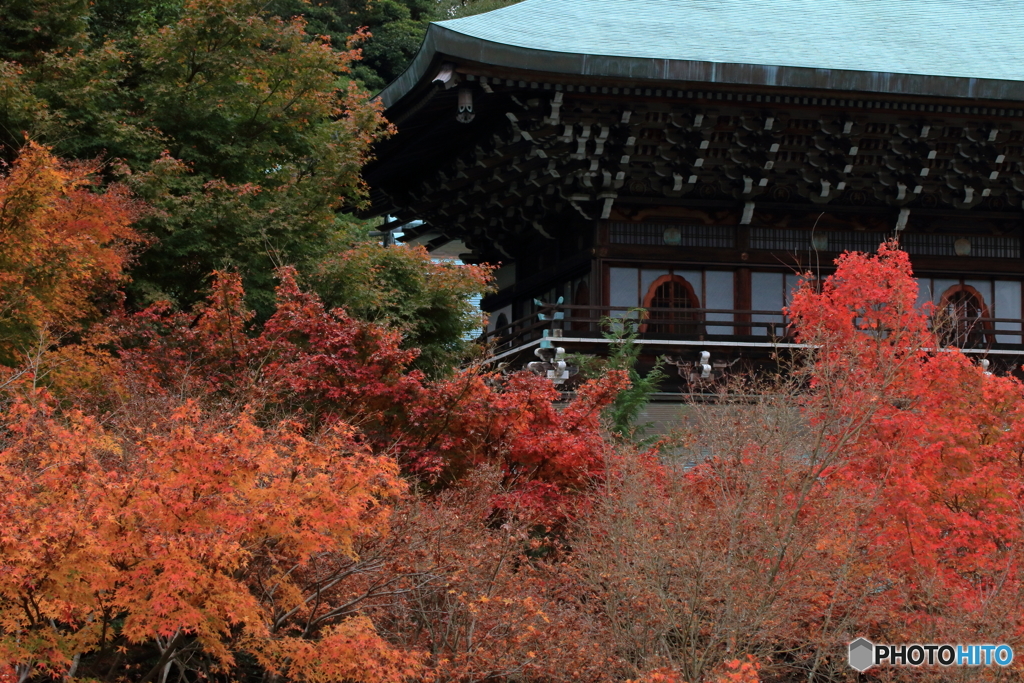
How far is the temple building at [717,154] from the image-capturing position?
20500 mm

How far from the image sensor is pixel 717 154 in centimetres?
2195

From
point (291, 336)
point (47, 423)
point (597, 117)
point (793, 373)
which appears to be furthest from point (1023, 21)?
point (47, 423)

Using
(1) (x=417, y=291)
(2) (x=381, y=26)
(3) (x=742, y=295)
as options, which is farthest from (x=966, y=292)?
(2) (x=381, y=26)

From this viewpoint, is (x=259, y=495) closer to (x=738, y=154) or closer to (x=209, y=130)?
(x=209, y=130)

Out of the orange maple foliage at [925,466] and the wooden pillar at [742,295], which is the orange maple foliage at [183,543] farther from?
the wooden pillar at [742,295]

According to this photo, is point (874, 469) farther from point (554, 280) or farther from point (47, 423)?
point (554, 280)

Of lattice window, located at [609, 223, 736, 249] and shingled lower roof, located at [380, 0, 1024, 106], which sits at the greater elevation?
shingled lower roof, located at [380, 0, 1024, 106]

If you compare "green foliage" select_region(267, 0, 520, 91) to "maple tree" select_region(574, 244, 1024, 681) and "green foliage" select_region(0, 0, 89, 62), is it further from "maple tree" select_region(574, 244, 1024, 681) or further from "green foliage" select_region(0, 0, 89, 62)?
"maple tree" select_region(574, 244, 1024, 681)

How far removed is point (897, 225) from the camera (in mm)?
23094

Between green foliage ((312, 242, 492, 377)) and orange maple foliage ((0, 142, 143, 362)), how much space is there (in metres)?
2.95

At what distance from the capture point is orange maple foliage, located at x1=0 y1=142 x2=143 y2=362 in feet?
47.5

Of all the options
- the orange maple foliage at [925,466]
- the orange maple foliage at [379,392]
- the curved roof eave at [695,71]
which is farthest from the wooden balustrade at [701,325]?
the orange maple foliage at [379,392]

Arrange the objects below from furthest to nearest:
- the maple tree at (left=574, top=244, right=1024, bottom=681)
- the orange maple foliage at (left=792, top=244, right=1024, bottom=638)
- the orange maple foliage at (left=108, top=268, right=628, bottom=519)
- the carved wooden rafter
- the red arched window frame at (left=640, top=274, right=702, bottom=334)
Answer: the red arched window frame at (left=640, top=274, right=702, bottom=334)
the carved wooden rafter
the orange maple foliage at (left=108, top=268, right=628, bottom=519)
the orange maple foliage at (left=792, top=244, right=1024, bottom=638)
the maple tree at (left=574, top=244, right=1024, bottom=681)

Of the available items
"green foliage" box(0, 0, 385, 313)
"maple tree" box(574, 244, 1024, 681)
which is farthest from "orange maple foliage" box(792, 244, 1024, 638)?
"green foliage" box(0, 0, 385, 313)
